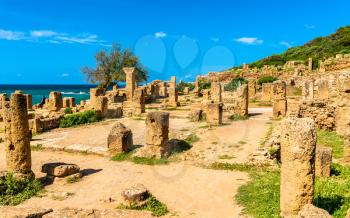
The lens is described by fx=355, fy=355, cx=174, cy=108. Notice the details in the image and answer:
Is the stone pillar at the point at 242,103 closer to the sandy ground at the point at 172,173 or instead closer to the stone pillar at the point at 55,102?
the sandy ground at the point at 172,173

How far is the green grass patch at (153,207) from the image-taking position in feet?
29.2

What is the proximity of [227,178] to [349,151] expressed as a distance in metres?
4.19

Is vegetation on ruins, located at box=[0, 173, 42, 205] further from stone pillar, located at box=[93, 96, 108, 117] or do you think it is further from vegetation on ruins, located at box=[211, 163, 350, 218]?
stone pillar, located at box=[93, 96, 108, 117]

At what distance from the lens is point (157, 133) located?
1425 centimetres

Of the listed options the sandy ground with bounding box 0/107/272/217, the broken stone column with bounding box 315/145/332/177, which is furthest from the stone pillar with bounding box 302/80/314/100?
the broken stone column with bounding box 315/145/332/177

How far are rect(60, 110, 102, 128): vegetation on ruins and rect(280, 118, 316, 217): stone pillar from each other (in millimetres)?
16839

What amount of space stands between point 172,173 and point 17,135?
17.2 feet

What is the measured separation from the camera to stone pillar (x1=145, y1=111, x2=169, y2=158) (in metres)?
14.2

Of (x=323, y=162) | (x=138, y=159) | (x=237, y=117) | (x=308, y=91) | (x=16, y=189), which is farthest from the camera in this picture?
(x=308, y=91)

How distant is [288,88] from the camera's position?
37.2 meters

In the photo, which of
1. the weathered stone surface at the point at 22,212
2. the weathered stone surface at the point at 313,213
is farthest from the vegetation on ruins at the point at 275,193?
the weathered stone surface at the point at 22,212

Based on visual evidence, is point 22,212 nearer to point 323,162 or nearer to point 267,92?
point 323,162

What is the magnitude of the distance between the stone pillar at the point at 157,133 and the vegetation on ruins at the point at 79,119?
9196 mm

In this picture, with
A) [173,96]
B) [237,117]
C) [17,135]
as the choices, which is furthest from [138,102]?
[17,135]
